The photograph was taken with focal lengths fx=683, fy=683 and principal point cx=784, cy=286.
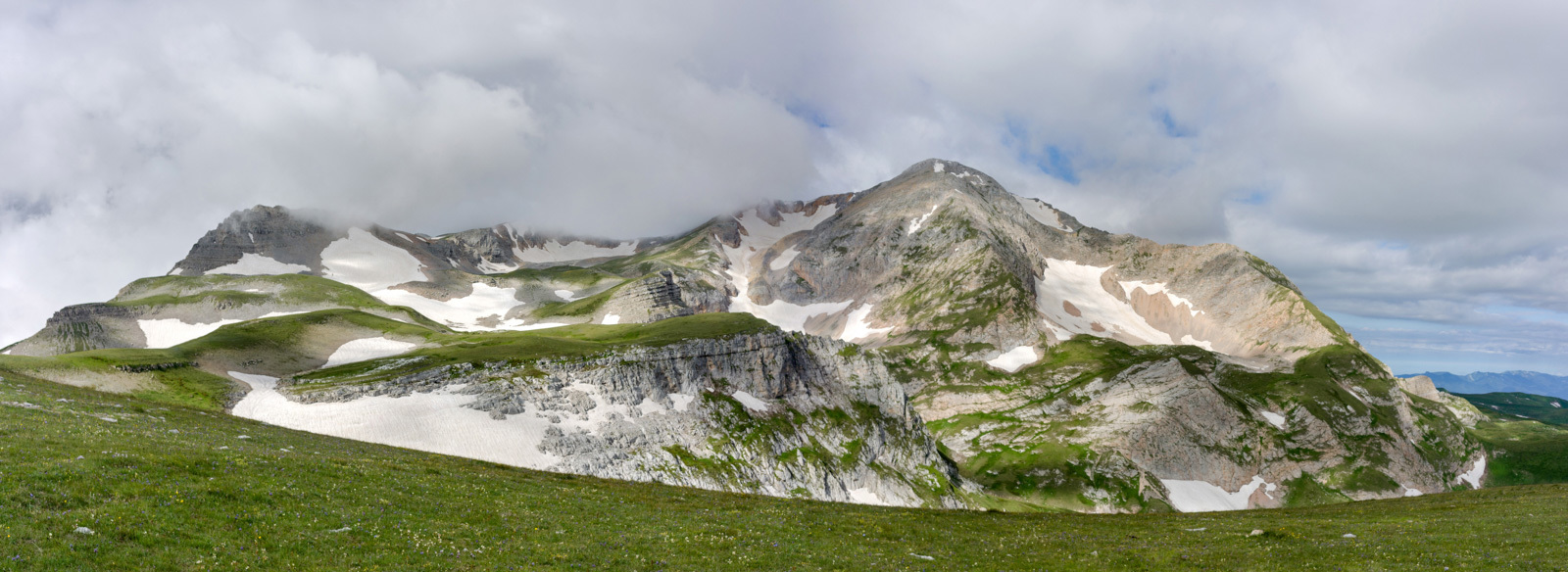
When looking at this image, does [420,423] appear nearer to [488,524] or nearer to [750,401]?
[750,401]

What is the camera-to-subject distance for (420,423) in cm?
9344

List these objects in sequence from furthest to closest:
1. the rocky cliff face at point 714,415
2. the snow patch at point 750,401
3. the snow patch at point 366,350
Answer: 1. the snow patch at point 366,350
2. the snow patch at point 750,401
3. the rocky cliff face at point 714,415

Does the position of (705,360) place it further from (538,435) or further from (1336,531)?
(1336,531)

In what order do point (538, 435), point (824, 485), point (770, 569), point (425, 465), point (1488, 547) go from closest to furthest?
point (770, 569) → point (1488, 547) → point (425, 465) → point (538, 435) → point (824, 485)

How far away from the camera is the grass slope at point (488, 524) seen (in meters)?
23.9

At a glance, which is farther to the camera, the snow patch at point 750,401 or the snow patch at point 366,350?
the snow patch at point 366,350

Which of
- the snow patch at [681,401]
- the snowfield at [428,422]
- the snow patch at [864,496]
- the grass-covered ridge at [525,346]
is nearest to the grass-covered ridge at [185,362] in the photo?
the snowfield at [428,422]

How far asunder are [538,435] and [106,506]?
7672cm

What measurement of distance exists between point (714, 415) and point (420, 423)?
46721mm

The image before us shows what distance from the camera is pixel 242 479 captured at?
3066 centimetres

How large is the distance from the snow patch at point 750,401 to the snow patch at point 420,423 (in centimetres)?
3877

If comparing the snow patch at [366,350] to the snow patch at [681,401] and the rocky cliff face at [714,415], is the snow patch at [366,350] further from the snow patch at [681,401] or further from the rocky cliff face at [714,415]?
the snow patch at [681,401]

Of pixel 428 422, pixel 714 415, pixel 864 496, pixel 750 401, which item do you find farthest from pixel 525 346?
pixel 864 496

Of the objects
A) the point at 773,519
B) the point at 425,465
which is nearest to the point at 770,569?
the point at 773,519
